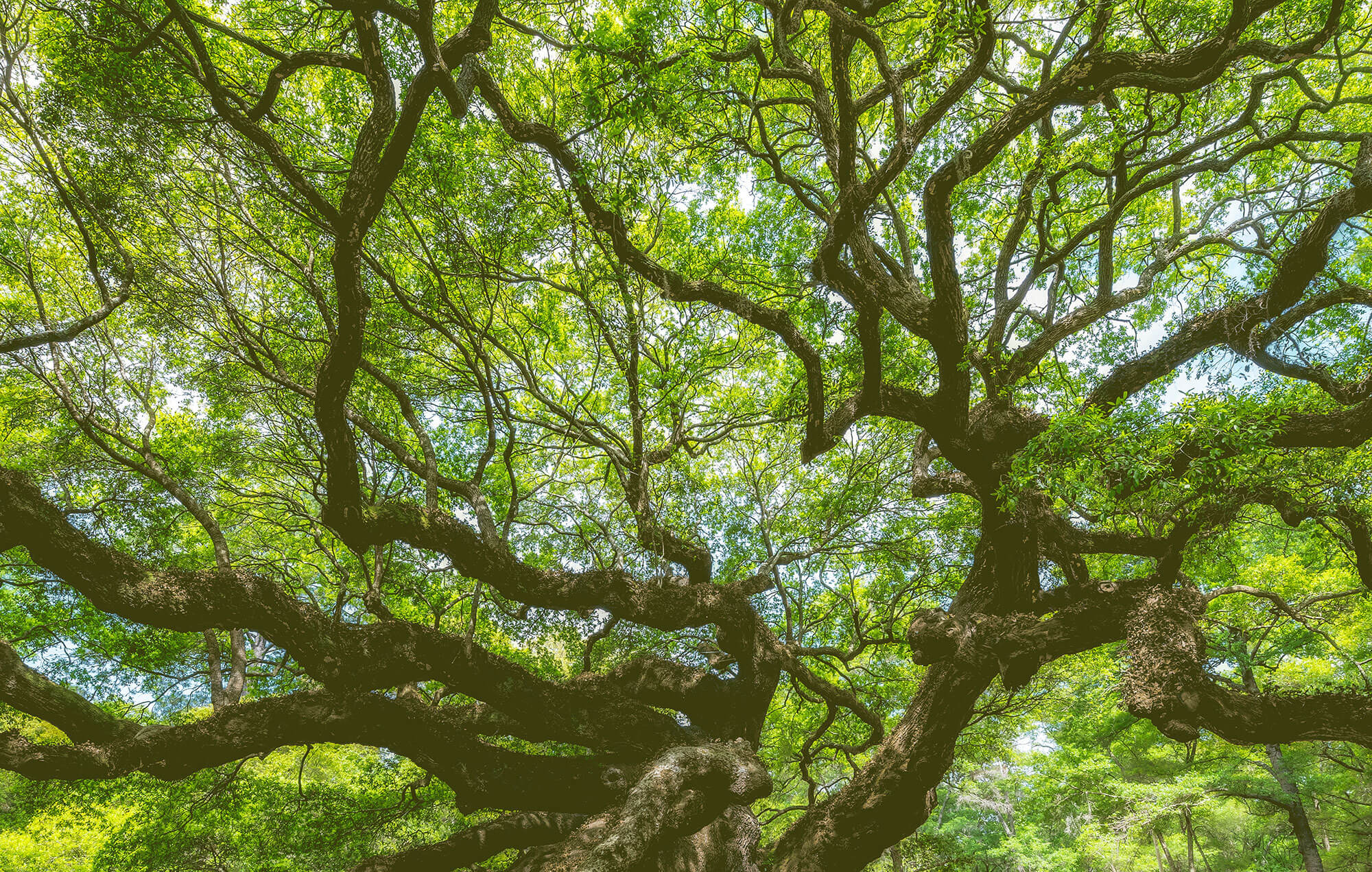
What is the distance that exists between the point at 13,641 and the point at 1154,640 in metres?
12.4

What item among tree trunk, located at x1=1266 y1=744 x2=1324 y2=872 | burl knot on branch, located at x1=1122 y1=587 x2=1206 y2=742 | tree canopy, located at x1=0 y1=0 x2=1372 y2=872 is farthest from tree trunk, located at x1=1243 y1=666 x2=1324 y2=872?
burl knot on branch, located at x1=1122 y1=587 x2=1206 y2=742

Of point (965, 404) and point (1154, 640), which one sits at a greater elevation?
point (965, 404)

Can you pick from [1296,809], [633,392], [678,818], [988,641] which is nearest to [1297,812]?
[1296,809]

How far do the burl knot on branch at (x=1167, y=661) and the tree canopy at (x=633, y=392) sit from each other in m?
0.03

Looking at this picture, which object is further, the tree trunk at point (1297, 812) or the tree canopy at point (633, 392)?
the tree trunk at point (1297, 812)

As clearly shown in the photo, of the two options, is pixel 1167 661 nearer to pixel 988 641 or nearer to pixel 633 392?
pixel 988 641

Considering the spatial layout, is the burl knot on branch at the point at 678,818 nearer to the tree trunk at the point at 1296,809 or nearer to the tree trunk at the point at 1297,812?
the tree trunk at the point at 1296,809

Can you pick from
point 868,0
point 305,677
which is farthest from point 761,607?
point 868,0

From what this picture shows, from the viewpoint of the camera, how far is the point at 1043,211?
18.5ft

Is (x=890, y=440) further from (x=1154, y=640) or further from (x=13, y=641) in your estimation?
(x=13, y=641)

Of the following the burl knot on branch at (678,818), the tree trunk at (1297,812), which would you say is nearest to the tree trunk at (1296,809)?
the tree trunk at (1297,812)

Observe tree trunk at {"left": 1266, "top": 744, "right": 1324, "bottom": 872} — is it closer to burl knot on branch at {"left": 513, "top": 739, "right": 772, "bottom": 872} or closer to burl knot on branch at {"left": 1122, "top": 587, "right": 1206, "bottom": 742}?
burl knot on branch at {"left": 1122, "top": 587, "right": 1206, "bottom": 742}

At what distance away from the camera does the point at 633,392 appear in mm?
6488

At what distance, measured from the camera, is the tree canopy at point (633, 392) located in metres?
4.62
